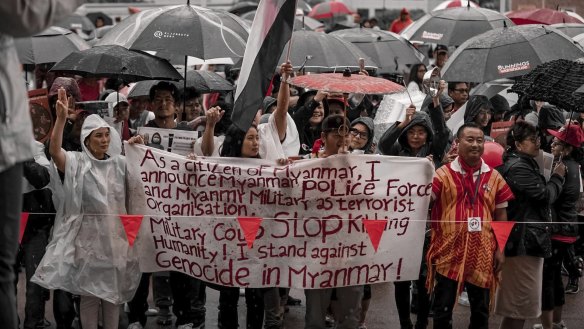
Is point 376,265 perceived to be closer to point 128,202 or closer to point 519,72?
point 128,202

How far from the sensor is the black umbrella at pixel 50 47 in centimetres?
1155

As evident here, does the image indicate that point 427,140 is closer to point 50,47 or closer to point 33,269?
point 33,269

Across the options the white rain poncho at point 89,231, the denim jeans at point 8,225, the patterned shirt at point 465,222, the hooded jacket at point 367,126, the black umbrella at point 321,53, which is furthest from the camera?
the black umbrella at point 321,53

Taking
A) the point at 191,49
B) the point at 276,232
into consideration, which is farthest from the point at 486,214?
the point at 191,49

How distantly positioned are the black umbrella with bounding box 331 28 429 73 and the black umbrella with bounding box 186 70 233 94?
8.86 ft

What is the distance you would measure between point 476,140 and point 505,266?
102 cm

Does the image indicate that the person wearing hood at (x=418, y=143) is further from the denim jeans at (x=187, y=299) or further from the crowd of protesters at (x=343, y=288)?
the denim jeans at (x=187, y=299)

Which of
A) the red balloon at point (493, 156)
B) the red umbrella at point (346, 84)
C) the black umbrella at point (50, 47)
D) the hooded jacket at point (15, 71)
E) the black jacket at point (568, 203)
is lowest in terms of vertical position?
the black jacket at point (568, 203)

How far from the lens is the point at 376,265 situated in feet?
26.1

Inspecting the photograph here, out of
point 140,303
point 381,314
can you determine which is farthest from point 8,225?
point 381,314

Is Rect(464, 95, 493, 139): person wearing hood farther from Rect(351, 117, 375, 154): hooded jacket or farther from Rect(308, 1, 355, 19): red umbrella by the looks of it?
Rect(308, 1, 355, 19): red umbrella

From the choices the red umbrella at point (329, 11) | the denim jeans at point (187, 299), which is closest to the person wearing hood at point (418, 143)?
the denim jeans at point (187, 299)

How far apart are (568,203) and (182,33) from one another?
346 centimetres

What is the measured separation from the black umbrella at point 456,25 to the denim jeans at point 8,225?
1155cm
